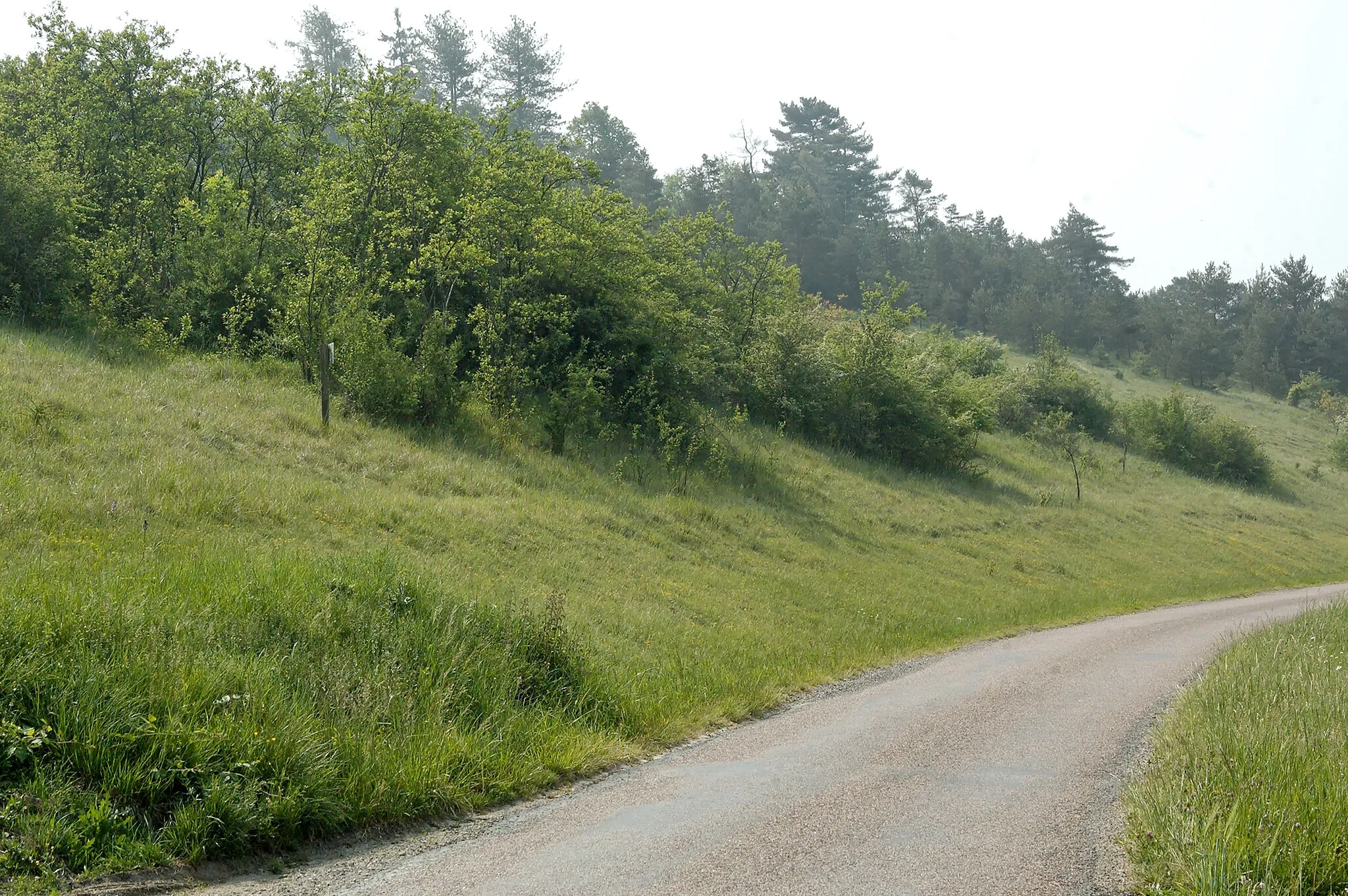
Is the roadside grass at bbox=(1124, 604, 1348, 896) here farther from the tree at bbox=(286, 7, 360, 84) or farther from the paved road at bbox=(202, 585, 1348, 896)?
the tree at bbox=(286, 7, 360, 84)

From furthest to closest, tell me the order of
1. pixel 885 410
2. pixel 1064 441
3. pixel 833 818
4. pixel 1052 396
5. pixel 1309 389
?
pixel 1309 389 < pixel 1052 396 < pixel 1064 441 < pixel 885 410 < pixel 833 818

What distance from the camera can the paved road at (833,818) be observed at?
5.54m

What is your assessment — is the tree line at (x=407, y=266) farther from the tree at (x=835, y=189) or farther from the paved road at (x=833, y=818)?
the tree at (x=835, y=189)

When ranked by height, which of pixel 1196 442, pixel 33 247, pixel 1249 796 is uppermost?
pixel 33 247

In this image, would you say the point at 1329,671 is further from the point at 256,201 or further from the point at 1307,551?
the point at 1307,551

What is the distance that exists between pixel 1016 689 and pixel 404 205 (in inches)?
835

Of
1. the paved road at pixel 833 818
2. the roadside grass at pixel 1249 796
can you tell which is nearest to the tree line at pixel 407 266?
the paved road at pixel 833 818

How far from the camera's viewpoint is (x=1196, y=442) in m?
57.8

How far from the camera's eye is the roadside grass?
518cm

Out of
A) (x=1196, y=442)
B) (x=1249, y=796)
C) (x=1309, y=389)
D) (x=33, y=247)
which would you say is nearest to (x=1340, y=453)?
(x=1196, y=442)

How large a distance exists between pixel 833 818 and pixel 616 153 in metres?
78.2

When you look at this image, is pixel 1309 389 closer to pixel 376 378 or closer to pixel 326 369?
pixel 376 378

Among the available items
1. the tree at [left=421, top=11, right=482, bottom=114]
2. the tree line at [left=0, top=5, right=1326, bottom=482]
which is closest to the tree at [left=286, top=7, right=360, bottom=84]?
the tree at [left=421, top=11, right=482, bottom=114]

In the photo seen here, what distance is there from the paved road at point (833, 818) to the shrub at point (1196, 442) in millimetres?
51992
